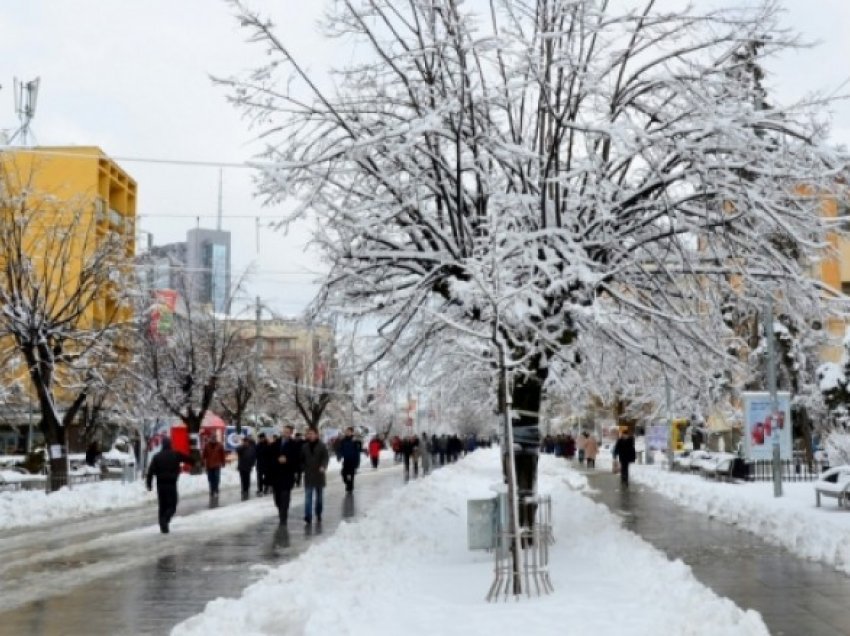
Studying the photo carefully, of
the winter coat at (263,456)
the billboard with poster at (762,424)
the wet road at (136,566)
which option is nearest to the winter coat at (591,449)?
the winter coat at (263,456)

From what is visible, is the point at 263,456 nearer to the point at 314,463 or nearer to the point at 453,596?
the point at 314,463

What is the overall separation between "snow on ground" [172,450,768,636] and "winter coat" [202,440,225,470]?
41.7 ft

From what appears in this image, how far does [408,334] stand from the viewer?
1694 centimetres

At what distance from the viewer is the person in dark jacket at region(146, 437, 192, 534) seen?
18109 millimetres

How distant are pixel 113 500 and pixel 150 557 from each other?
12.9m

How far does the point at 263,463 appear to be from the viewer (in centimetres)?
2902

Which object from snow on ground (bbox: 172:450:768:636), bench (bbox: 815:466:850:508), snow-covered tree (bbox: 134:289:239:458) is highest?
snow-covered tree (bbox: 134:289:239:458)

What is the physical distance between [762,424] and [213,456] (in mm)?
14697

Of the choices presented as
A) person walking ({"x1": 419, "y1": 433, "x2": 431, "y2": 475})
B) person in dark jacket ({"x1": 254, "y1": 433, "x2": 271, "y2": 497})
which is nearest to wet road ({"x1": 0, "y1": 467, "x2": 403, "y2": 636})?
person in dark jacket ({"x1": 254, "y1": 433, "x2": 271, "y2": 497})

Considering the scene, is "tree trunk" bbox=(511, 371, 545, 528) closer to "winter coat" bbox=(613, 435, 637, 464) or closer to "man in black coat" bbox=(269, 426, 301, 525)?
"man in black coat" bbox=(269, 426, 301, 525)

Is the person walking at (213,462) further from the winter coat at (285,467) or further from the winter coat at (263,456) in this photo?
the winter coat at (285,467)

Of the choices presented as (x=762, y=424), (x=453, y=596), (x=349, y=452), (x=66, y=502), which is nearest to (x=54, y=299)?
(x=66, y=502)

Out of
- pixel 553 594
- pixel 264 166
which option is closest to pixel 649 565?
pixel 553 594

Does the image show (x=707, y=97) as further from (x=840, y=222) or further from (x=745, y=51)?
(x=840, y=222)
